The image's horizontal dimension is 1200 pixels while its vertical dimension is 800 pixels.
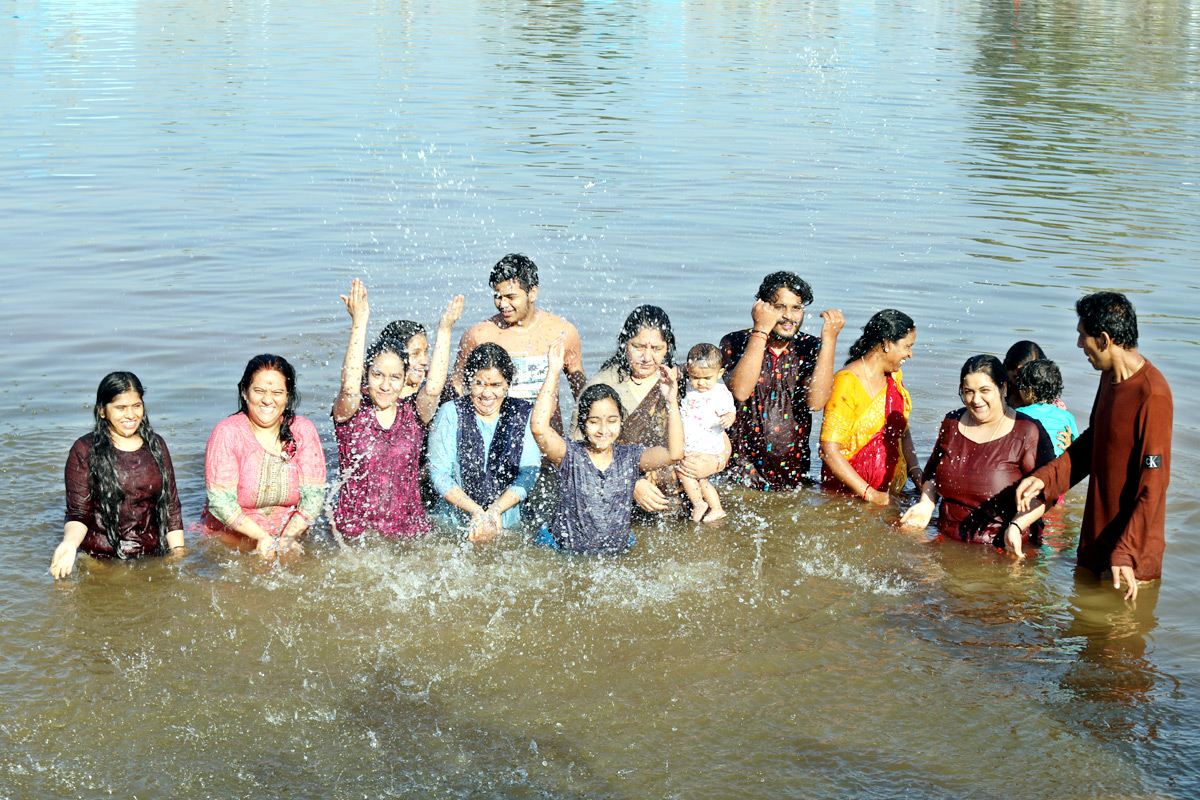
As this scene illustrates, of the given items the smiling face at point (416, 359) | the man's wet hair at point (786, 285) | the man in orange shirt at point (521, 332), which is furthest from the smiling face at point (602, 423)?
the man's wet hair at point (786, 285)

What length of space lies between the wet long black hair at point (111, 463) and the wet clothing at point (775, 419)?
3471mm

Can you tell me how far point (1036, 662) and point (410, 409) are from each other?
3596 mm

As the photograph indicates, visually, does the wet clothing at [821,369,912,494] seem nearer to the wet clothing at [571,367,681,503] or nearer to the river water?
the river water

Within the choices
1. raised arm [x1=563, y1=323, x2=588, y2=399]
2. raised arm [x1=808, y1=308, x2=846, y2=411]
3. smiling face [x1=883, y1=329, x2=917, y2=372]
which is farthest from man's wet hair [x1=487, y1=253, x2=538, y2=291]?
smiling face [x1=883, y1=329, x2=917, y2=372]

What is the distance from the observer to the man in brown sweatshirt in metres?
5.85

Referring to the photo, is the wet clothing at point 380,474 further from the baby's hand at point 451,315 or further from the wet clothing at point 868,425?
the wet clothing at point 868,425

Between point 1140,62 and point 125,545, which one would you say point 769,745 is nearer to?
point 125,545

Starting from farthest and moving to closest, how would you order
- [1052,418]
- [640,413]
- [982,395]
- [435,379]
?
[435,379]
[1052,418]
[640,413]
[982,395]

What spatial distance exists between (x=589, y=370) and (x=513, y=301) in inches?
134

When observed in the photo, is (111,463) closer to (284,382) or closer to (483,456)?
(284,382)

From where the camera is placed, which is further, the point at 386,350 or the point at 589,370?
the point at 589,370

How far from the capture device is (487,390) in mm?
6492

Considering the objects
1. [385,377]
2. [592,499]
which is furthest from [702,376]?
[385,377]

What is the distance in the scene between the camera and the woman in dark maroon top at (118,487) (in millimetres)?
5996
